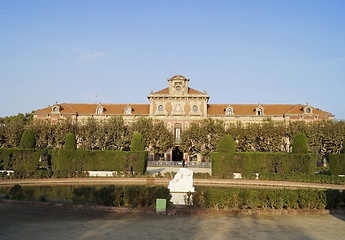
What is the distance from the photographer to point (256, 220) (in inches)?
460

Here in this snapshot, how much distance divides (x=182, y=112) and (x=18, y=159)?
34386 mm

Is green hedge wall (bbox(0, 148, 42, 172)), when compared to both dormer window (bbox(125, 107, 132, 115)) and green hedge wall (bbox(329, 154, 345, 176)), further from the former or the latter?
dormer window (bbox(125, 107, 132, 115))

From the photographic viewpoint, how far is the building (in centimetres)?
5738

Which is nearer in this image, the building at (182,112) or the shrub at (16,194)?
the shrub at (16,194)

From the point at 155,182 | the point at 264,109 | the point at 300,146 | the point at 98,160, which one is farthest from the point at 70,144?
the point at 264,109

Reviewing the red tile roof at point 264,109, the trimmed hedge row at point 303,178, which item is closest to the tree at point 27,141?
the trimmed hedge row at point 303,178

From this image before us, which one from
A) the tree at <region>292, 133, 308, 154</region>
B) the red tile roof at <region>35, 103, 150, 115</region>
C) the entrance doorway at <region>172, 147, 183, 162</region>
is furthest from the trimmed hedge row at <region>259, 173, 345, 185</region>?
the red tile roof at <region>35, 103, 150, 115</region>

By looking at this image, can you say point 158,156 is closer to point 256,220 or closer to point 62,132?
point 62,132

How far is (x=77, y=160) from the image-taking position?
98.4 ft

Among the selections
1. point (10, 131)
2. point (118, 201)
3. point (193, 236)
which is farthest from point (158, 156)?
point (193, 236)

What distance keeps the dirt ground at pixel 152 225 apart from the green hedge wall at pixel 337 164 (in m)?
18.7

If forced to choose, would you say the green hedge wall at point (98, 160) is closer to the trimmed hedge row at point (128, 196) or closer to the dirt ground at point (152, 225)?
the trimmed hedge row at point (128, 196)

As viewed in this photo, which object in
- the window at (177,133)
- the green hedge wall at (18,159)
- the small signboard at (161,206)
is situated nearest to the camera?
the small signboard at (161,206)

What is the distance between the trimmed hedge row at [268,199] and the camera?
13.5m
